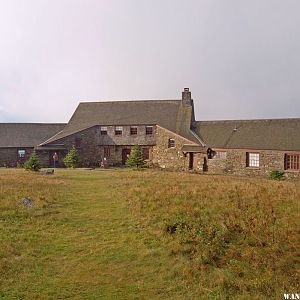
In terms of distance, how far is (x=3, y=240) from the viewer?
1120 centimetres

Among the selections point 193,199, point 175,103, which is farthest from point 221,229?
point 175,103

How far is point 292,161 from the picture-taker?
3538 cm

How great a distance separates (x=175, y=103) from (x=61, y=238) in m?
38.8

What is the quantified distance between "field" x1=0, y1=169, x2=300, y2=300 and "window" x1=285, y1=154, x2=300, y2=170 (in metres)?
18.8

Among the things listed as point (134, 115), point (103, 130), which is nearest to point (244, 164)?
point (134, 115)

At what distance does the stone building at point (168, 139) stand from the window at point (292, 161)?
3.6 inches

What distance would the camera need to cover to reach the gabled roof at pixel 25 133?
47.3 meters

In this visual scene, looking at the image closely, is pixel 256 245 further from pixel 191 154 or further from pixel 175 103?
pixel 175 103

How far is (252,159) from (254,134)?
3.31 m

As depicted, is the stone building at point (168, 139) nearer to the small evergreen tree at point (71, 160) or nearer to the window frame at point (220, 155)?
the window frame at point (220, 155)

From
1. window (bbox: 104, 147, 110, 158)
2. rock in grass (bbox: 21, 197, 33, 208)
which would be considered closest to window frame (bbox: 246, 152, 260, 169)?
window (bbox: 104, 147, 110, 158)

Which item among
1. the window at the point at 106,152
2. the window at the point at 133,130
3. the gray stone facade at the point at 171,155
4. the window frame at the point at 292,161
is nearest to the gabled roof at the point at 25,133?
the window at the point at 106,152

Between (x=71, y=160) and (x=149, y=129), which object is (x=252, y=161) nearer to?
(x=149, y=129)

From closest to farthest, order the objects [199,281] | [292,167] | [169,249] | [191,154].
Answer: [199,281], [169,249], [292,167], [191,154]
